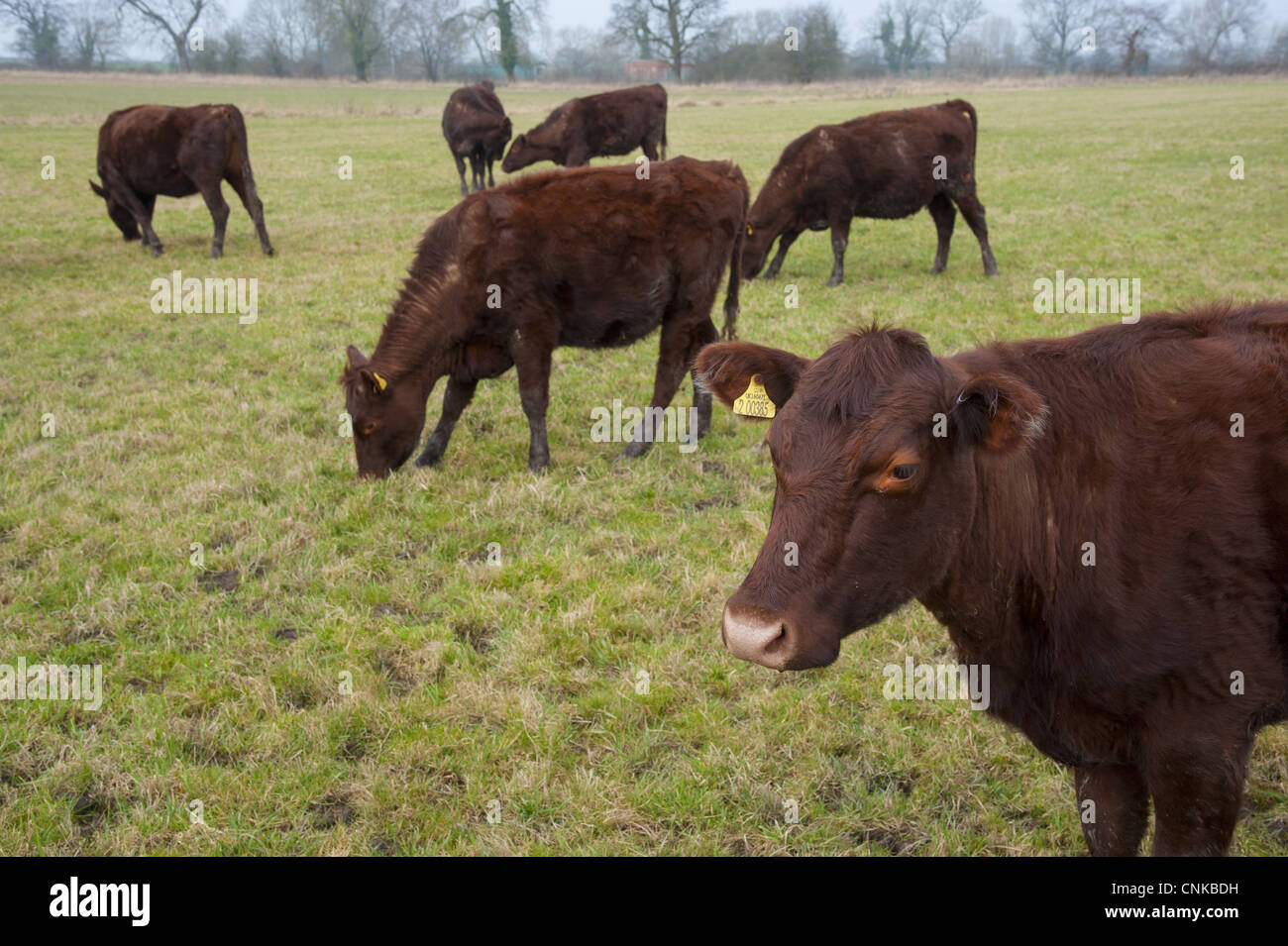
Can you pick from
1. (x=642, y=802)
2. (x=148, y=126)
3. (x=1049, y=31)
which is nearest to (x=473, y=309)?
(x=642, y=802)

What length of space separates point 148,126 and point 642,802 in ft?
47.8

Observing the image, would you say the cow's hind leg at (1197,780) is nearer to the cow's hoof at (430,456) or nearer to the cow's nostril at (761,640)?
the cow's nostril at (761,640)

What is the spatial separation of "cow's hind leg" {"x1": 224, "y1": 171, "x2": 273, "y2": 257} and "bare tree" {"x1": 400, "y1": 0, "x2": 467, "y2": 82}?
168ft

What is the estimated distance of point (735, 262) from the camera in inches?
308

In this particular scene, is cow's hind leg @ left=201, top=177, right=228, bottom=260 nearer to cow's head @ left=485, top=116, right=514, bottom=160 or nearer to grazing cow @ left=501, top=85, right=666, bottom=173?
grazing cow @ left=501, top=85, right=666, bottom=173

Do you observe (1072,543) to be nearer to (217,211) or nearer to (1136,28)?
(217,211)

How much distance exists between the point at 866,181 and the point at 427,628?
9.90m

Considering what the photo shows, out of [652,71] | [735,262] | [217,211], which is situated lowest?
[735,262]

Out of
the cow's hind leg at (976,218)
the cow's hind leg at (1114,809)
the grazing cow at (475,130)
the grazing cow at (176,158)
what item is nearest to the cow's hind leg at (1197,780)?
the cow's hind leg at (1114,809)

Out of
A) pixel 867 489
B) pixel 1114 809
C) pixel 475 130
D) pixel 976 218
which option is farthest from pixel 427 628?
pixel 475 130

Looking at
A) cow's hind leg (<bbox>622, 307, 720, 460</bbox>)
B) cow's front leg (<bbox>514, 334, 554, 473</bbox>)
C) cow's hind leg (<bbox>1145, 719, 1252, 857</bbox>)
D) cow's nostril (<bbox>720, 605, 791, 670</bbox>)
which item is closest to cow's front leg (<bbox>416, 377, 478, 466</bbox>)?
cow's front leg (<bbox>514, 334, 554, 473</bbox>)

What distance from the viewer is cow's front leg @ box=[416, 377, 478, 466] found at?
6855mm

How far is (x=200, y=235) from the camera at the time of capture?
15688 millimetres

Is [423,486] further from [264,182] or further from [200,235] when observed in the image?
[264,182]
